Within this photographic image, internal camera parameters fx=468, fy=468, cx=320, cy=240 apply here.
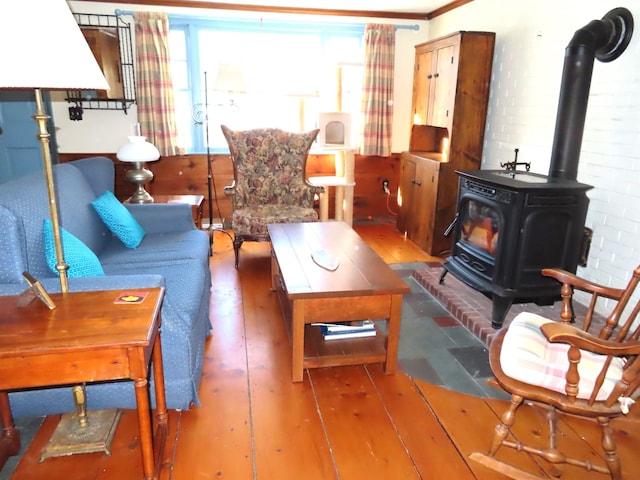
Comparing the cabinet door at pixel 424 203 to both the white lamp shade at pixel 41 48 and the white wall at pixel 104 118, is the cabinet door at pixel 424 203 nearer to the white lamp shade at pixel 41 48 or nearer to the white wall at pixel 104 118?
the white wall at pixel 104 118

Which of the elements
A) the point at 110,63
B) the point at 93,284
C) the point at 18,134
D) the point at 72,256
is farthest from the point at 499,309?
the point at 18,134

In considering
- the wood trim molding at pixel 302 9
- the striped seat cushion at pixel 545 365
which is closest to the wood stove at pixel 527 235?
the striped seat cushion at pixel 545 365

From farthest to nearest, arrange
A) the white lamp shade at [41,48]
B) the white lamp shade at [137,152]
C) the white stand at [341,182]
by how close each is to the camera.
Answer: the white stand at [341,182], the white lamp shade at [137,152], the white lamp shade at [41,48]

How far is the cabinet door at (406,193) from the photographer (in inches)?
181

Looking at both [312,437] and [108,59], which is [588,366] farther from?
[108,59]

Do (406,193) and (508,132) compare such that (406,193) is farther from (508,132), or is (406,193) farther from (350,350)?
(350,350)

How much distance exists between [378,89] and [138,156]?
2.64 metres

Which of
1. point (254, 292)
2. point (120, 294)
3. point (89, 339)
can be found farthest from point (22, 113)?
point (89, 339)

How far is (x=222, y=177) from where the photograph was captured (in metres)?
5.06

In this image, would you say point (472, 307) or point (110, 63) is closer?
point (472, 307)

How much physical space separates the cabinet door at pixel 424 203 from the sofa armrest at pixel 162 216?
2.11 m

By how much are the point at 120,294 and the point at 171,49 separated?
3715 mm

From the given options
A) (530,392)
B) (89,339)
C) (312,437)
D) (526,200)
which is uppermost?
(526,200)

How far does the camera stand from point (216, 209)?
5164 millimetres
